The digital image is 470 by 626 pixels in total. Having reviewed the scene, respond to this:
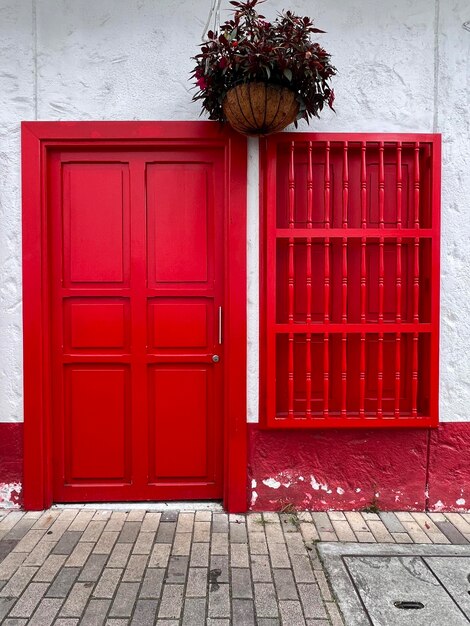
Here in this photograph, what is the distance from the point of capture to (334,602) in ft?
8.04

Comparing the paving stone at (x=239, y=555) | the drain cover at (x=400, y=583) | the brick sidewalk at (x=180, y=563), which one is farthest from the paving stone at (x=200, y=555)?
the drain cover at (x=400, y=583)

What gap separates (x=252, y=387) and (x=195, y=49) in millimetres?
2395

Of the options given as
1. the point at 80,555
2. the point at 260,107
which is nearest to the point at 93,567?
the point at 80,555

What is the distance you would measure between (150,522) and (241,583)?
3.00 ft

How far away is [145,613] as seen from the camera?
2361 mm

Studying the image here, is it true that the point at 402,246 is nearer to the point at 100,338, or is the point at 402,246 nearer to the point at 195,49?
the point at 195,49

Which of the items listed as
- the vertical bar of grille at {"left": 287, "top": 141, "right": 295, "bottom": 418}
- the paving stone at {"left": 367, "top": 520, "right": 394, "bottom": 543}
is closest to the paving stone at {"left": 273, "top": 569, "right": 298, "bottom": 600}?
the paving stone at {"left": 367, "top": 520, "right": 394, "bottom": 543}

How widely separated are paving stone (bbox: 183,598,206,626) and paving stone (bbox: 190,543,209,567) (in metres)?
0.31

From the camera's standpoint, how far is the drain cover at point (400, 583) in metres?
2.35

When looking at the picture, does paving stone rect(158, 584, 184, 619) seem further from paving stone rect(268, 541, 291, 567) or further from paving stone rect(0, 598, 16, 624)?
paving stone rect(0, 598, 16, 624)

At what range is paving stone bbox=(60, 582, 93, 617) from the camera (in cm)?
237

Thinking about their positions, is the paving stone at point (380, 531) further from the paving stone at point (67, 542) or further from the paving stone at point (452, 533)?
the paving stone at point (67, 542)

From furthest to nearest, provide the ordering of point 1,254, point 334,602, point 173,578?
point 1,254
point 173,578
point 334,602

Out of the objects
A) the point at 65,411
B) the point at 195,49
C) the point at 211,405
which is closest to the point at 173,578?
the point at 211,405
